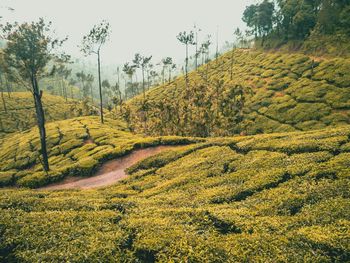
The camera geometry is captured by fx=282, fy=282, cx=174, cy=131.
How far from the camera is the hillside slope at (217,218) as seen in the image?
1062cm

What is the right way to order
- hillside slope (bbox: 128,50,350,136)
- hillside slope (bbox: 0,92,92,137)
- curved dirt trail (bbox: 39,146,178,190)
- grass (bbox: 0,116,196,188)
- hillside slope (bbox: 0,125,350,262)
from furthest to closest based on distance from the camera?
1. hillside slope (bbox: 0,92,92,137)
2. hillside slope (bbox: 128,50,350,136)
3. grass (bbox: 0,116,196,188)
4. curved dirt trail (bbox: 39,146,178,190)
5. hillside slope (bbox: 0,125,350,262)

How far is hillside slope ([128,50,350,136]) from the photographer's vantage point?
57.3 m

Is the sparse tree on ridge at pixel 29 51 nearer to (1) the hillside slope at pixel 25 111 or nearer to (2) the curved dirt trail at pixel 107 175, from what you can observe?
(2) the curved dirt trail at pixel 107 175

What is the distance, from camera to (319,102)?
67750 mm

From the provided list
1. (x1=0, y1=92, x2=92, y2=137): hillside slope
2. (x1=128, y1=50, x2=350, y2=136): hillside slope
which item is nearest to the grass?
(x1=128, y1=50, x2=350, y2=136): hillside slope

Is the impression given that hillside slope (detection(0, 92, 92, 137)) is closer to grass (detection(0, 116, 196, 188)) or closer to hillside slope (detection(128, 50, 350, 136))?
grass (detection(0, 116, 196, 188))

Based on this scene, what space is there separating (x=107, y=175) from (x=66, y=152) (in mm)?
23585

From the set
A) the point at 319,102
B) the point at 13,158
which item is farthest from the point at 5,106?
the point at 319,102

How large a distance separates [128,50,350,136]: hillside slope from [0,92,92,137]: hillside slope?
38.9 meters

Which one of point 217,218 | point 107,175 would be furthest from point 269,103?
point 217,218

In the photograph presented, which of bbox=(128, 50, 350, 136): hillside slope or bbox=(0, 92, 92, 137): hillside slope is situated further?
bbox=(0, 92, 92, 137): hillside slope

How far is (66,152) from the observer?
51469 millimetres

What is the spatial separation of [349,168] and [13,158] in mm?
57531

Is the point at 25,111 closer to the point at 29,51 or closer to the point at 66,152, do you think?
the point at 66,152
